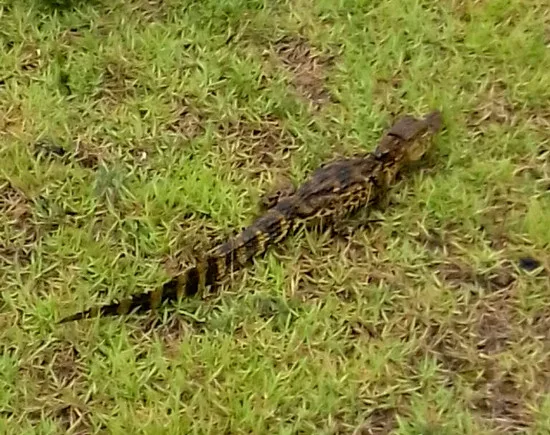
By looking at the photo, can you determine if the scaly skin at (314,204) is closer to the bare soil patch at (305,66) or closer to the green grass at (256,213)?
the green grass at (256,213)

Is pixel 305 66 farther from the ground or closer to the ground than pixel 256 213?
farther from the ground

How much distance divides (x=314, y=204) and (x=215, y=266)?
0.35 m

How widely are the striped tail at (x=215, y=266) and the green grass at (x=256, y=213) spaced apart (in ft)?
0.14

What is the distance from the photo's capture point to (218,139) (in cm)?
334

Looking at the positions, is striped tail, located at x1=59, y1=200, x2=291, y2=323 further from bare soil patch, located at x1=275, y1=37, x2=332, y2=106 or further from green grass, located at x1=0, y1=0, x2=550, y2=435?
bare soil patch, located at x1=275, y1=37, x2=332, y2=106

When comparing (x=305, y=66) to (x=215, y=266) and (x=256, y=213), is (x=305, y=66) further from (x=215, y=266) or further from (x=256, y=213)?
(x=215, y=266)

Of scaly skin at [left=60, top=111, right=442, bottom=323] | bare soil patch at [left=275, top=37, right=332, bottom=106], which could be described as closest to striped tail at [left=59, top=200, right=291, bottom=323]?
scaly skin at [left=60, top=111, right=442, bottom=323]

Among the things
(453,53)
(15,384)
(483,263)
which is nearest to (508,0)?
(453,53)

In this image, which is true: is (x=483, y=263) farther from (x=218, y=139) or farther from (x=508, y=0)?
(x=508, y=0)

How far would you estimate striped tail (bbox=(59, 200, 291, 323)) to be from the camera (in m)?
2.81

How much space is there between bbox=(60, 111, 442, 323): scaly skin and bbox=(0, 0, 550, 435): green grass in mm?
50

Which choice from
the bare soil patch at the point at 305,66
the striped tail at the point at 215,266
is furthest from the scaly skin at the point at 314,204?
the bare soil patch at the point at 305,66

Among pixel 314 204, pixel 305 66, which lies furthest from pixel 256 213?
pixel 305 66

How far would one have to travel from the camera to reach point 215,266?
2889mm
